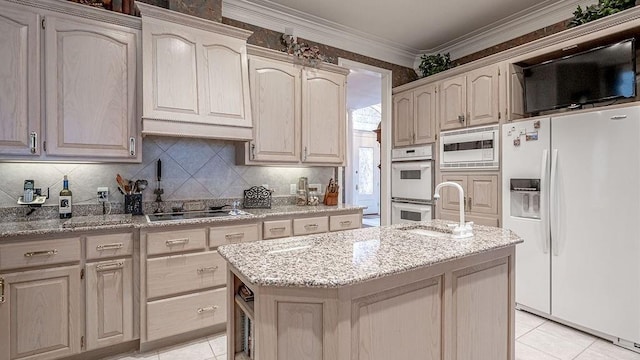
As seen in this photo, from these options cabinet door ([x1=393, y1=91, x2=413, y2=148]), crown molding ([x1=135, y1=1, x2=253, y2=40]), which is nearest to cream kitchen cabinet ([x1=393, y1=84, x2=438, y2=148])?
cabinet door ([x1=393, y1=91, x2=413, y2=148])

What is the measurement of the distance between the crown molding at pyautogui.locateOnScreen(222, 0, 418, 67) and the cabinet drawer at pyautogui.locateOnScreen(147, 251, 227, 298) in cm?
227

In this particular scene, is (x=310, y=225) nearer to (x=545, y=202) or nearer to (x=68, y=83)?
(x=545, y=202)

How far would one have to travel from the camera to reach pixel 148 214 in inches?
104

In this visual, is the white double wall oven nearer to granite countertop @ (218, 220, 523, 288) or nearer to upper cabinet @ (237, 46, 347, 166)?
upper cabinet @ (237, 46, 347, 166)

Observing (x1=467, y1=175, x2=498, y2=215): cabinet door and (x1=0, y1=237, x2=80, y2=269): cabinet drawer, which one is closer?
(x1=0, y1=237, x2=80, y2=269): cabinet drawer

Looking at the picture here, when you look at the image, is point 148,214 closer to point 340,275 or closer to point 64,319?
point 64,319

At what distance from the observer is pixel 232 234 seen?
2.52 meters

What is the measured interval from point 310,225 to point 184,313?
1.23 m

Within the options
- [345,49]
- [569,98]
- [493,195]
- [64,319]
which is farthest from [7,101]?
[569,98]

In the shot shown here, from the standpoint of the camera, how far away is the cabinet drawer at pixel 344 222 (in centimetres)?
313

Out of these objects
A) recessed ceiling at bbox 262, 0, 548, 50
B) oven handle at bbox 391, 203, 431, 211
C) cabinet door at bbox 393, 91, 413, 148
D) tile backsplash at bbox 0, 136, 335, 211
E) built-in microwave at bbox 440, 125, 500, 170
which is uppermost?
recessed ceiling at bbox 262, 0, 548, 50

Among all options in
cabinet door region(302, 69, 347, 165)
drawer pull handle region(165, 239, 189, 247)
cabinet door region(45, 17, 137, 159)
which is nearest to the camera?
cabinet door region(45, 17, 137, 159)

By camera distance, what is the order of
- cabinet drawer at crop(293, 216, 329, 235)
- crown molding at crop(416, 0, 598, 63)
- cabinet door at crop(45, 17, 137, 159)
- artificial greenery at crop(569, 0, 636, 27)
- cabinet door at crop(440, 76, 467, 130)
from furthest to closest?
1. cabinet door at crop(440, 76, 467, 130)
2. crown molding at crop(416, 0, 598, 63)
3. cabinet drawer at crop(293, 216, 329, 235)
4. artificial greenery at crop(569, 0, 636, 27)
5. cabinet door at crop(45, 17, 137, 159)

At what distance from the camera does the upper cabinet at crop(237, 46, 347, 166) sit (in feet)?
9.78
